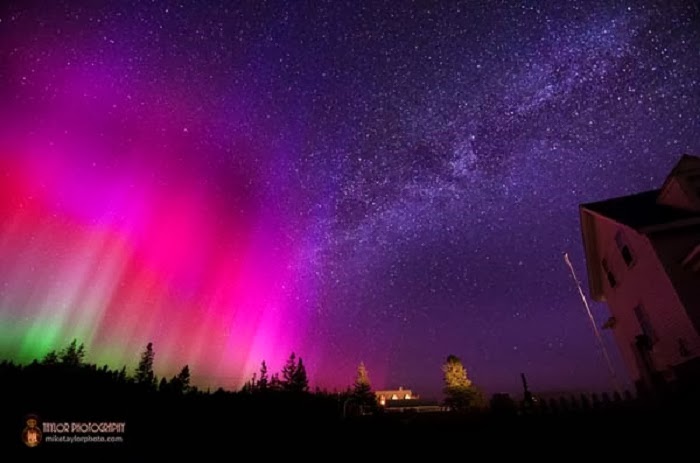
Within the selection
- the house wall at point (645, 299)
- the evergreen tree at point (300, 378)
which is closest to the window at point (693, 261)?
the house wall at point (645, 299)

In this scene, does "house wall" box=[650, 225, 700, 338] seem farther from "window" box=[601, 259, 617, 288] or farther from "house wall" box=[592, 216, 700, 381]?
"window" box=[601, 259, 617, 288]

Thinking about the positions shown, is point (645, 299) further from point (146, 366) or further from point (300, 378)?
point (146, 366)

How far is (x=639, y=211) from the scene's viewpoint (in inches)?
651

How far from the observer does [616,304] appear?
1995cm

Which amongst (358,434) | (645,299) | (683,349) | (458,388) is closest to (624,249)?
(645,299)

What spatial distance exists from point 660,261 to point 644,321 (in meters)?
4.44

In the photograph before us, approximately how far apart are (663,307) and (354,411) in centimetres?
1434

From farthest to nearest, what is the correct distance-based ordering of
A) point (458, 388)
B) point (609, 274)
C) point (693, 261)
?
point (458, 388) < point (609, 274) < point (693, 261)

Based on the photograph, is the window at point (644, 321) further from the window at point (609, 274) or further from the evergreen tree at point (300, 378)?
the evergreen tree at point (300, 378)

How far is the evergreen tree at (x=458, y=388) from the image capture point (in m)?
55.7

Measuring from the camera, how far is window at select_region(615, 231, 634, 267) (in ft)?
55.2

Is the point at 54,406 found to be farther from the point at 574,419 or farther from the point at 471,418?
the point at 574,419

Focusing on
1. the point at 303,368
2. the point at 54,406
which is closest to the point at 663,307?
the point at 54,406

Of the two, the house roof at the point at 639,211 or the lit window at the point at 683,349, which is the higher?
the house roof at the point at 639,211
